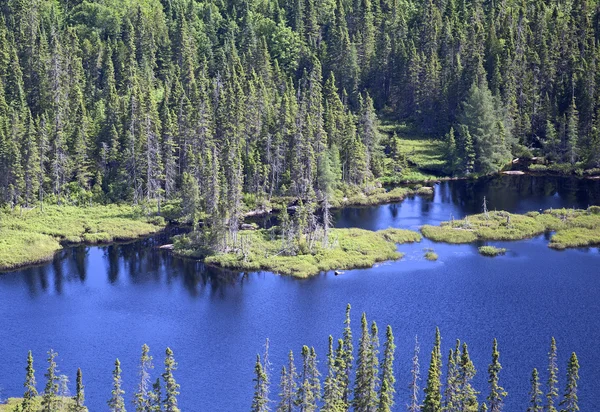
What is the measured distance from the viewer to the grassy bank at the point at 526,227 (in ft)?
438

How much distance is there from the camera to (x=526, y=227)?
137625 millimetres

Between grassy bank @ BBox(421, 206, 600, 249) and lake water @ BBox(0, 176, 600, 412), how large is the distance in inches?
99.5

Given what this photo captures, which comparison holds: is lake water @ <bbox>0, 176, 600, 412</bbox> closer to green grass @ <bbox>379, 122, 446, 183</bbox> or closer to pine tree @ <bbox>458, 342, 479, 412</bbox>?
pine tree @ <bbox>458, 342, 479, 412</bbox>

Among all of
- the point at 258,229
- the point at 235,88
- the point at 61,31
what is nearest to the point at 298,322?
the point at 258,229

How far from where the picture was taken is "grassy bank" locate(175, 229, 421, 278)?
12238cm

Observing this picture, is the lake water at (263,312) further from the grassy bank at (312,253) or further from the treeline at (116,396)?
the treeline at (116,396)

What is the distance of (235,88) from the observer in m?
169

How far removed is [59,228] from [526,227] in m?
64.7

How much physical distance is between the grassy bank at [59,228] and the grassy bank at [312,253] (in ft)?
40.5

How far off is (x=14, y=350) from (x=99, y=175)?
200ft

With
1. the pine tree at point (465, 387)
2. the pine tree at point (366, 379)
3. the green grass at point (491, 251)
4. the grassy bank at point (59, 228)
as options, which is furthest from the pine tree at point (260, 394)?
the green grass at point (491, 251)

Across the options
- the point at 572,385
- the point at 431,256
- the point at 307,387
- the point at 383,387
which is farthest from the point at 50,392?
the point at 431,256

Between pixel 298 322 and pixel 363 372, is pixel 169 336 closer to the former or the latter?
pixel 298 322

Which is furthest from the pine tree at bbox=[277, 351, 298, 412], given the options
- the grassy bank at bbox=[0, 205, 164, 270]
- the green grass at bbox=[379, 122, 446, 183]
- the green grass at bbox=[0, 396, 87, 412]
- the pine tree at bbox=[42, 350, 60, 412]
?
the green grass at bbox=[379, 122, 446, 183]
